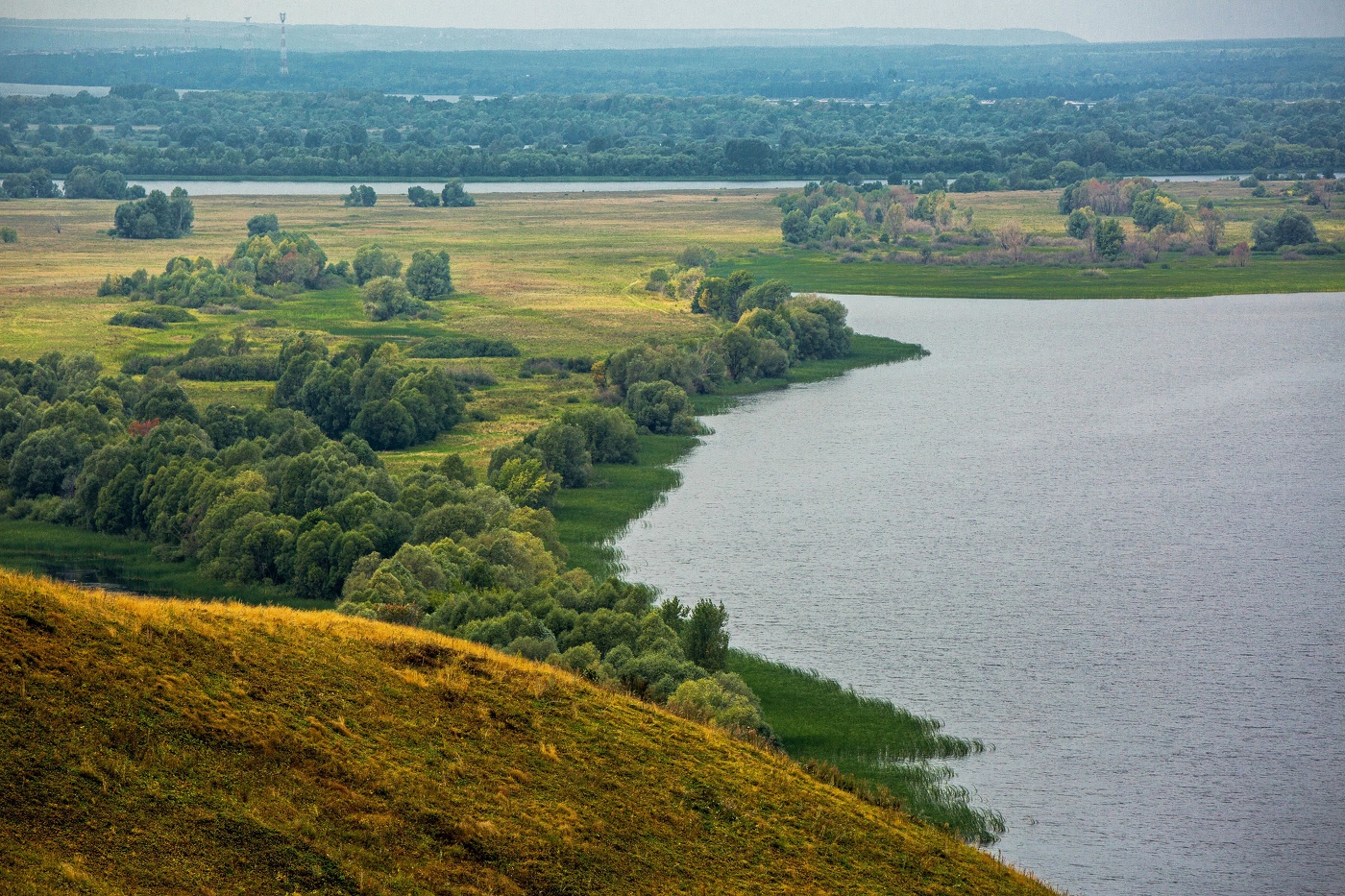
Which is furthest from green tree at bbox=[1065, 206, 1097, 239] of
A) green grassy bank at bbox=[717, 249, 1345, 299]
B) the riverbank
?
the riverbank

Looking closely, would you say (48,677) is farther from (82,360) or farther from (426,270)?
(426,270)

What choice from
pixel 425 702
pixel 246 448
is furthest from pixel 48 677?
pixel 246 448

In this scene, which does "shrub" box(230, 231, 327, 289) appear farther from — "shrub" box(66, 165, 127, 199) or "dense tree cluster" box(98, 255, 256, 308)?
"shrub" box(66, 165, 127, 199)

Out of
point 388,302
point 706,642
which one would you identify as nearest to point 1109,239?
point 388,302

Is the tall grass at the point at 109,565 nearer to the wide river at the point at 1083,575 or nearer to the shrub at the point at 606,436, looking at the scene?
the wide river at the point at 1083,575

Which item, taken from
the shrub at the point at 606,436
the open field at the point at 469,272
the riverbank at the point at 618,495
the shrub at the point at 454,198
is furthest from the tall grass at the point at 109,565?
the shrub at the point at 454,198

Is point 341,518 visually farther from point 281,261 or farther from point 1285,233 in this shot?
point 1285,233
